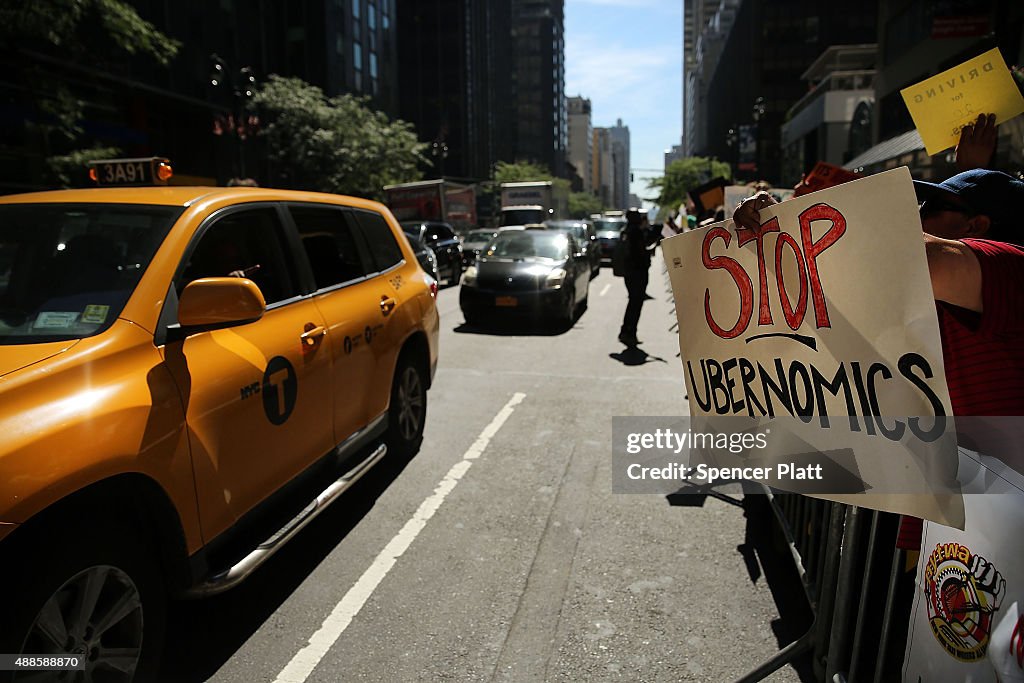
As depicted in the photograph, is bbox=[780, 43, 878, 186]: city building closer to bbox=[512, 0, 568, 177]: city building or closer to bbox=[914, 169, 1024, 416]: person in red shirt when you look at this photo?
bbox=[914, 169, 1024, 416]: person in red shirt

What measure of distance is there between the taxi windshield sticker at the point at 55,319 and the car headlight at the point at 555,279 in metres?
9.68

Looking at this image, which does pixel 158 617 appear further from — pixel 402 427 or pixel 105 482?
pixel 402 427

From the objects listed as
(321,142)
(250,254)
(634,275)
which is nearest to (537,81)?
(321,142)

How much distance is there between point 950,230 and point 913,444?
0.85 meters

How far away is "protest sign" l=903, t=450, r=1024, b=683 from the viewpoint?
1.64 meters

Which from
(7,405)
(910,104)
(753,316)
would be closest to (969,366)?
(753,316)

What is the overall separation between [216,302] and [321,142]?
31.6 metres

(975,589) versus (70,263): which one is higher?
(70,263)

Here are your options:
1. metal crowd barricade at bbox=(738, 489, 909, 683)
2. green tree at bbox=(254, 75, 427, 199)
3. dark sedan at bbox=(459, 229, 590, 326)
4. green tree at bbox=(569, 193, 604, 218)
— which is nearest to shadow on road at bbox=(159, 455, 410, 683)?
metal crowd barricade at bbox=(738, 489, 909, 683)

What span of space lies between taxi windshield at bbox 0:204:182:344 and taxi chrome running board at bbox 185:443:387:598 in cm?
110

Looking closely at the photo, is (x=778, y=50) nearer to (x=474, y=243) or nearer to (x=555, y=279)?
(x=474, y=243)

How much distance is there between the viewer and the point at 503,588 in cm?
366

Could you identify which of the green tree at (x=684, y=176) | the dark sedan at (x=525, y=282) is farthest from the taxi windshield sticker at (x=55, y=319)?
the green tree at (x=684, y=176)

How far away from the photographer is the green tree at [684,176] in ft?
275
